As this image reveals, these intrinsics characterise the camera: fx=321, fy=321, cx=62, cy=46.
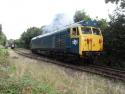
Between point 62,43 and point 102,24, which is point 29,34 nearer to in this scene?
point 102,24

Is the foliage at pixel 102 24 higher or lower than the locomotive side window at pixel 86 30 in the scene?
higher

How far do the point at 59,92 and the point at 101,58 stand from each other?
14421 millimetres

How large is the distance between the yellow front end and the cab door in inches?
11.9

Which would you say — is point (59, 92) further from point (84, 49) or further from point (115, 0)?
point (115, 0)

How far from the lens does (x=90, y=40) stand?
20.6 meters

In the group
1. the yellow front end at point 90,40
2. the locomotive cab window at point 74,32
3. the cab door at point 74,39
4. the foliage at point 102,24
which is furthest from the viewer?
the foliage at point 102,24

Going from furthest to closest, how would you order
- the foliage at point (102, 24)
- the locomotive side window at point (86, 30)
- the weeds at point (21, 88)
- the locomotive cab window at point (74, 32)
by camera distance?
the foliage at point (102, 24) → the locomotive side window at point (86, 30) → the locomotive cab window at point (74, 32) → the weeds at point (21, 88)

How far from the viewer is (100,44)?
21.2 meters

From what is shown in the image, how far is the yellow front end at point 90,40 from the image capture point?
66.2 ft

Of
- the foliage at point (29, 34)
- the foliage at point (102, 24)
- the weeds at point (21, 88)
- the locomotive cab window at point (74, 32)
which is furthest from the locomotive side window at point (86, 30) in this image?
the foliage at point (29, 34)

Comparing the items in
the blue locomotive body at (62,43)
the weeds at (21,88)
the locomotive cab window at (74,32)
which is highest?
the locomotive cab window at (74,32)

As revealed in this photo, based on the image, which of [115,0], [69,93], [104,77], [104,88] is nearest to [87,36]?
[115,0]

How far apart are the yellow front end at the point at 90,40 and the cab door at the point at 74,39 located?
30 cm

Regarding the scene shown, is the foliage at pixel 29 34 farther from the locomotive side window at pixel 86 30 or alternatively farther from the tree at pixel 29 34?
the locomotive side window at pixel 86 30
